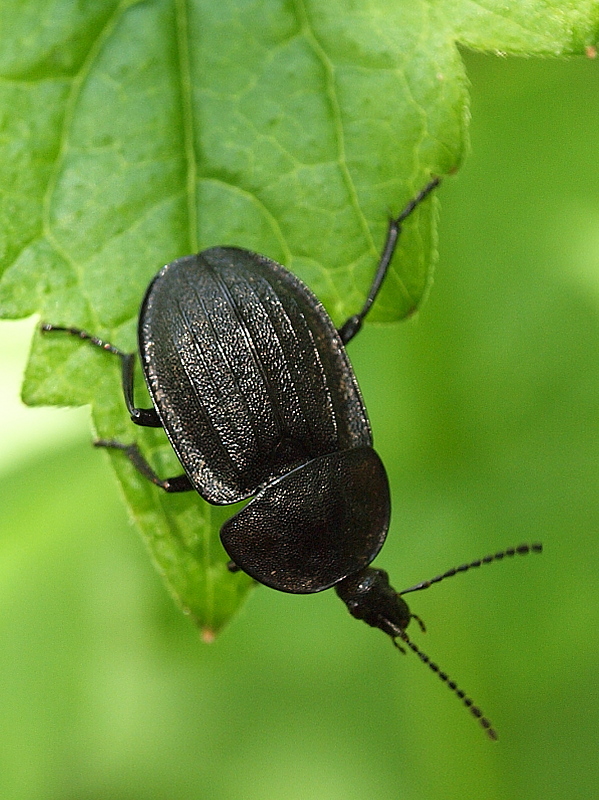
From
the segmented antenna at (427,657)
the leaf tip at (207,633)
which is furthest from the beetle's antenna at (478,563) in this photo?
the leaf tip at (207,633)

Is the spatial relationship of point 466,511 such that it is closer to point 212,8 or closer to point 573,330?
point 573,330

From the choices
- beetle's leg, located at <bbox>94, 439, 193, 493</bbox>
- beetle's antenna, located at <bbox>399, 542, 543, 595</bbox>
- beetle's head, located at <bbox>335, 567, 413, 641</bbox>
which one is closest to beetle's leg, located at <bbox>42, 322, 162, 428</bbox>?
beetle's leg, located at <bbox>94, 439, 193, 493</bbox>

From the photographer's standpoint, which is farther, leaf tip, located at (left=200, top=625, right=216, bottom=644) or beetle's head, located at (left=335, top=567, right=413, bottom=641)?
beetle's head, located at (left=335, top=567, right=413, bottom=641)

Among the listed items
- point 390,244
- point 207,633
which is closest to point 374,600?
point 207,633

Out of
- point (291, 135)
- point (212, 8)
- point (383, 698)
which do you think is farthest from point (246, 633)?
point (212, 8)

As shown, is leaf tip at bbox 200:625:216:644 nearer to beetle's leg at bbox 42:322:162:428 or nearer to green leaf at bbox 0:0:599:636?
green leaf at bbox 0:0:599:636

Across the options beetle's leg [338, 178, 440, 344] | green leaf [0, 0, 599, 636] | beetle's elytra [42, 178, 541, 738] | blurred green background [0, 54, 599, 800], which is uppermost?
green leaf [0, 0, 599, 636]
